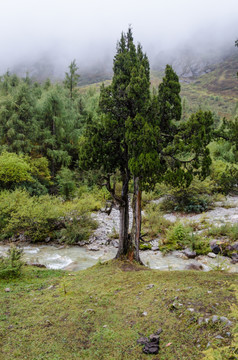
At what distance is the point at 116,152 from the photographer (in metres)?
7.74

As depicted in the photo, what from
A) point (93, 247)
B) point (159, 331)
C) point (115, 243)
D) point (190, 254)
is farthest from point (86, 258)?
point (159, 331)

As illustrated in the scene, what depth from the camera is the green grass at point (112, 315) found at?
3277 millimetres

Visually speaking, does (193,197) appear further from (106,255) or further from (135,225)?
(135,225)

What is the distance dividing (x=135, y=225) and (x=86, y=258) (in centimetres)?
429

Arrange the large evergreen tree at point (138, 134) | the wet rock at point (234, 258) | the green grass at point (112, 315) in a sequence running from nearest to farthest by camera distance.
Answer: the green grass at point (112, 315) < the large evergreen tree at point (138, 134) < the wet rock at point (234, 258)

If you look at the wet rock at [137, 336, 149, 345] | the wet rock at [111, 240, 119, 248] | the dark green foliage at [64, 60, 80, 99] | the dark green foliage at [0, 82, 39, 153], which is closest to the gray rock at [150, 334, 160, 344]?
the wet rock at [137, 336, 149, 345]

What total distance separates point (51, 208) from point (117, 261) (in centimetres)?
668

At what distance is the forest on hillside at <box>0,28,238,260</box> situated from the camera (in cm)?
652

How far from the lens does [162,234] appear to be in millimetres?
13453

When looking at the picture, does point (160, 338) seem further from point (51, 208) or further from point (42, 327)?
point (51, 208)

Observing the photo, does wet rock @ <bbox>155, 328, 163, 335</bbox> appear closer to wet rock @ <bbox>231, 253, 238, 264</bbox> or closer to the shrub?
wet rock @ <bbox>231, 253, 238, 264</bbox>

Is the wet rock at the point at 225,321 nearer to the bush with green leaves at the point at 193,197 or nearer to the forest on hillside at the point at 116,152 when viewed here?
the forest on hillside at the point at 116,152

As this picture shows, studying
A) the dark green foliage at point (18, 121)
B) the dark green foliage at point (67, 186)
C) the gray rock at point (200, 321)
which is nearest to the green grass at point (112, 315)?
the gray rock at point (200, 321)

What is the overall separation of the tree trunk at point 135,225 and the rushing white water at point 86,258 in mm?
1310
